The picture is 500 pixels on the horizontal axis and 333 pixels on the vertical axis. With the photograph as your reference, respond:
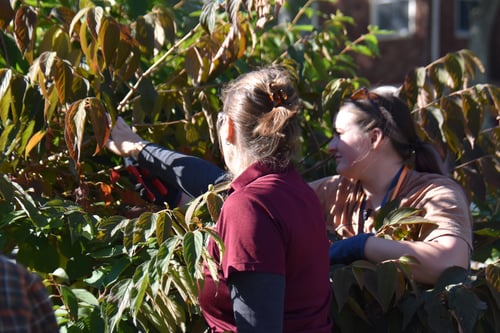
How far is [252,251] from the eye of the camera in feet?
7.26

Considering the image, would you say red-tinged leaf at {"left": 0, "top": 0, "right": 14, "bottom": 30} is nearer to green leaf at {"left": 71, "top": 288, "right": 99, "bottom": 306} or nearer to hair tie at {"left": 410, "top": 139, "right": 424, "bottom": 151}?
green leaf at {"left": 71, "top": 288, "right": 99, "bottom": 306}

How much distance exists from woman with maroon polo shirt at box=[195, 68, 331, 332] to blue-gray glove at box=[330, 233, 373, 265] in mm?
548

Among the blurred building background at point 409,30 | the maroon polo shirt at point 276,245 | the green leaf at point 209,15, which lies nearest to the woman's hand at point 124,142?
the green leaf at point 209,15

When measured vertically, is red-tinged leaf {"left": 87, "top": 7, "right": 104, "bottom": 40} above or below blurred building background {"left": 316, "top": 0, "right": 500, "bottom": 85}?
above

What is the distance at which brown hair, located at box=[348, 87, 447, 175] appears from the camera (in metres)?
3.56

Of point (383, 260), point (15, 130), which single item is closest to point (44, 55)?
point (15, 130)

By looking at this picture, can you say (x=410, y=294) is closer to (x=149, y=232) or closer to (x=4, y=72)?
(x=149, y=232)

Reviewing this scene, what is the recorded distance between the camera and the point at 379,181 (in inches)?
140

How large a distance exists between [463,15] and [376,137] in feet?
68.4

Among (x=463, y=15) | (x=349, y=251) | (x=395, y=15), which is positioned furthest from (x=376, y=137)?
(x=463, y=15)

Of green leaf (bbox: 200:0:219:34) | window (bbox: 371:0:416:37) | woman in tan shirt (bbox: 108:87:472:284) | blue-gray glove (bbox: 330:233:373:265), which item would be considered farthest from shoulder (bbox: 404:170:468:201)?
window (bbox: 371:0:416:37)

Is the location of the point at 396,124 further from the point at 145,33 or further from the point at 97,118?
the point at 97,118

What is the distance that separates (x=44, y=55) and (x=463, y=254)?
1.56 metres

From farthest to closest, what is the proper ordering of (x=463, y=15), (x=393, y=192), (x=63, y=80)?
(x=463, y=15) < (x=393, y=192) < (x=63, y=80)
